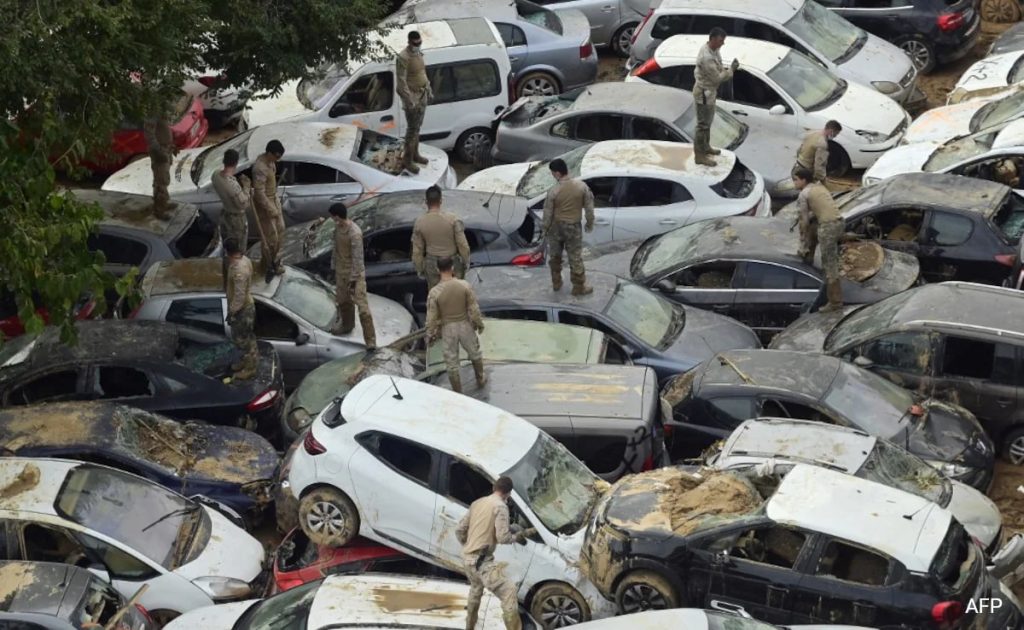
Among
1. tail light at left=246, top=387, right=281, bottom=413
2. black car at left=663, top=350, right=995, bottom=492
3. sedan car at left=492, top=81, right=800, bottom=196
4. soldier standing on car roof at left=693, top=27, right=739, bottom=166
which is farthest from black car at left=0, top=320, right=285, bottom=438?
sedan car at left=492, top=81, right=800, bottom=196

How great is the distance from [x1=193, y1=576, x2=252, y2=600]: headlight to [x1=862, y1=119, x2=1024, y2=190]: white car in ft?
29.6

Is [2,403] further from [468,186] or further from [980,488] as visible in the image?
[980,488]

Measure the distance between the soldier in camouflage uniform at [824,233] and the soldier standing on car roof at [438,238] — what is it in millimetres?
3311

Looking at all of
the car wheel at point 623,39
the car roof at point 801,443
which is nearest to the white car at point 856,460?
the car roof at point 801,443

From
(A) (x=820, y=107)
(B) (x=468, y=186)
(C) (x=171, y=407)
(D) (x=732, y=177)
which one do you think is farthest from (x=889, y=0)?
(C) (x=171, y=407)

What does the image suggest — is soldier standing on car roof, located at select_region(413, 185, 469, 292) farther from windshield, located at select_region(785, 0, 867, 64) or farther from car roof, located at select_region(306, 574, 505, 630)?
windshield, located at select_region(785, 0, 867, 64)

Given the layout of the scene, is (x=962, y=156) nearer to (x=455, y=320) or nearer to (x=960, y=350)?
(x=960, y=350)

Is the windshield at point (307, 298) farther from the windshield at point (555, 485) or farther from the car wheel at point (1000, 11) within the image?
the car wheel at point (1000, 11)

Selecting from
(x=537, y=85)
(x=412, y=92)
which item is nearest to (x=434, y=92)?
(x=412, y=92)

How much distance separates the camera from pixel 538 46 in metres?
20.7

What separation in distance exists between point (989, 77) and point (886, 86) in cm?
131

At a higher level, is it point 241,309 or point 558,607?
point 241,309

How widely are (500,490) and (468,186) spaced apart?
8.10 m

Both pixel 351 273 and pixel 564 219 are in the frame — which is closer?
pixel 351 273
